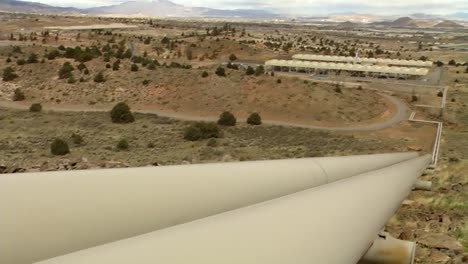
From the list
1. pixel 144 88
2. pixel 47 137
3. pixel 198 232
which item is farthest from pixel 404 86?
pixel 198 232

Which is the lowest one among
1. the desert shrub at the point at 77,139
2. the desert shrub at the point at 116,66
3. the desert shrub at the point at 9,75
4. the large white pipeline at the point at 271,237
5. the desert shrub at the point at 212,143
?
the desert shrub at the point at 77,139

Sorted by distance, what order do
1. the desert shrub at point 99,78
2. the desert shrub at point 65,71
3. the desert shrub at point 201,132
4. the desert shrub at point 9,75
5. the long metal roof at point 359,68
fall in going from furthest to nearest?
the long metal roof at point 359,68 → the desert shrub at point 65,71 → the desert shrub at point 9,75 → the desert shrub at point 99,78 → the desert shrub at point 201,132

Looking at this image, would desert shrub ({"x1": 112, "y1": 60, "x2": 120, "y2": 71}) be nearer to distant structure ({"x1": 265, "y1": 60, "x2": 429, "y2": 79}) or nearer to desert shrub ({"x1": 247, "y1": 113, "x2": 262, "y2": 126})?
desert shrub ({"x1": 247, "y1": 113, "x2": 262, "y2": 126})

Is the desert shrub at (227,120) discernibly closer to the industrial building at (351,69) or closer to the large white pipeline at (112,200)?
the large white pipeline at (112,200)

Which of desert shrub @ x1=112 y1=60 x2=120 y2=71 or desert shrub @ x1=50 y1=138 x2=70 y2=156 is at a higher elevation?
desert shrub @ x1=112 y1=60 x2=120 y2=71

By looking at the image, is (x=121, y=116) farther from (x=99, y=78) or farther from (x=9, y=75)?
(x=9, y=75)

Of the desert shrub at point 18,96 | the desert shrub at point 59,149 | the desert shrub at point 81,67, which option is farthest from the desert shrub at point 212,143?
the desert shrub at point 81,67

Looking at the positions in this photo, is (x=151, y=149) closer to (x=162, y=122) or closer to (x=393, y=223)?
(x=162, y=122)

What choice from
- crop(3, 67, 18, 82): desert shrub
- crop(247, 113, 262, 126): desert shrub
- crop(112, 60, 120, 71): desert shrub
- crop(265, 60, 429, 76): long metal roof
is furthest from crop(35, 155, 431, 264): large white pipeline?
crop(265, 60, 429, 76): long metal roof
